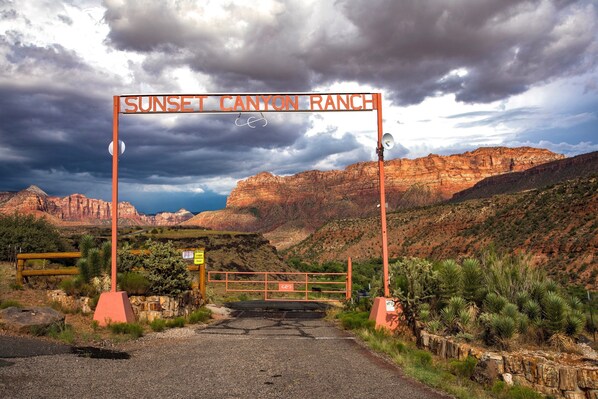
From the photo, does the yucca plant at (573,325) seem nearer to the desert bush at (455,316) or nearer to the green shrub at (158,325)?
the desert bush at (455,316)

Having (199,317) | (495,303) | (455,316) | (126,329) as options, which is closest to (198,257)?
(199,317)

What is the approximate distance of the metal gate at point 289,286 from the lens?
19.1 meters

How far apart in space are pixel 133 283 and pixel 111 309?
60.1 inches

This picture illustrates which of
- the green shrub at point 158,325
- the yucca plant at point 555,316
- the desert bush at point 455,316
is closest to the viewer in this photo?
the yucca plant at point 555,316

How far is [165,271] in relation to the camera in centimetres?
1497

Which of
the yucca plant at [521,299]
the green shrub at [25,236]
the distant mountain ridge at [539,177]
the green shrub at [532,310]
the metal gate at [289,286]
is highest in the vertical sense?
the distant mountain ridge at [539,177]

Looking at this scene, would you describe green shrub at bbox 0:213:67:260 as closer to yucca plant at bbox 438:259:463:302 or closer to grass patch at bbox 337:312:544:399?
grass patch at bbox 337:312:544:399

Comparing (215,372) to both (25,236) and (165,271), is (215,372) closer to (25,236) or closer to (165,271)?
(165,271)

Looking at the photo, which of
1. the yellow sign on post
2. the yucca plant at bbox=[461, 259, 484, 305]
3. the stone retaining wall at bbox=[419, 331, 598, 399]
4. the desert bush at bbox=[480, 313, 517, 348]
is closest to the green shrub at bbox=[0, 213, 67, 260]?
the yellow sign on post

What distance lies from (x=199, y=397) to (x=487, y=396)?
4164 mm

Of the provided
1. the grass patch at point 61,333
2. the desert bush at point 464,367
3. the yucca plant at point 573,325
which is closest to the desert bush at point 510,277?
the yucca plant at point 573,325

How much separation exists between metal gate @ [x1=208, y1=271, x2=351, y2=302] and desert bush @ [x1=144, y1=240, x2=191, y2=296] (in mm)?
2638

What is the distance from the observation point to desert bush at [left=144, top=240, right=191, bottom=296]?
1456 cm

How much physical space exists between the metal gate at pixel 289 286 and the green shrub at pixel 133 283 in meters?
4.18
